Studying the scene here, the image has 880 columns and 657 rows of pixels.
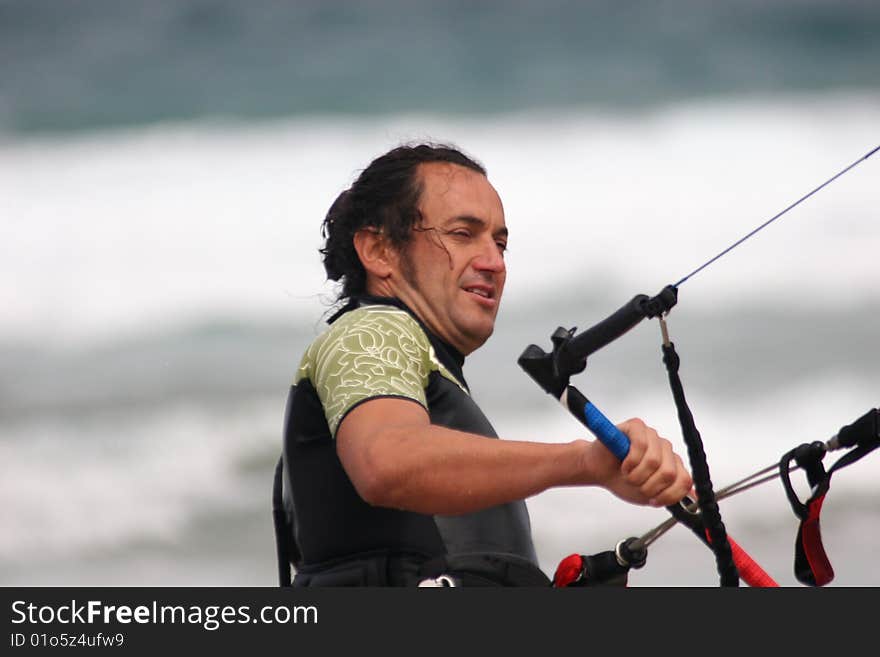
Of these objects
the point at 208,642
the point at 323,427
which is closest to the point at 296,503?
the point at 323,427

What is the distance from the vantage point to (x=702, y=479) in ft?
9.14

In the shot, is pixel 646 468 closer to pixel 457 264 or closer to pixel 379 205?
pixel 457 264

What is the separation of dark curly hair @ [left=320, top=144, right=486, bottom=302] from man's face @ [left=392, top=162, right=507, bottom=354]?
6cm

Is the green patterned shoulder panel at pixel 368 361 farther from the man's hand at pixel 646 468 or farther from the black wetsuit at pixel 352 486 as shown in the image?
the man's hand at pixel 646 468

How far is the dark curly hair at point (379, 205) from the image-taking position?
4.05m

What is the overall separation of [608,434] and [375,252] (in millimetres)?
1581

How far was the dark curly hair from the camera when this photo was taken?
13.3 ft

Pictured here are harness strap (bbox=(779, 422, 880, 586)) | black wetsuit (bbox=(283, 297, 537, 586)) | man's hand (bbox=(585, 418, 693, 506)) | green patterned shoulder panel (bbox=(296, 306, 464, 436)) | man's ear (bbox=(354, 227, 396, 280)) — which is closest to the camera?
man's hand (bbox=(585, 418, 693, 506))

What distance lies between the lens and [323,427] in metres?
3.35

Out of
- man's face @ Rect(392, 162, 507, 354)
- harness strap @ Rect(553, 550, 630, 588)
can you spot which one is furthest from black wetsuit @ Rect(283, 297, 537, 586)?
man's face @ Rect(392, 162, 507, 354)

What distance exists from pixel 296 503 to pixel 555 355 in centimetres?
93

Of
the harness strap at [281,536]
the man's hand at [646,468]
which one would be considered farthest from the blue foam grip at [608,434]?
the harness strap at [281,536]

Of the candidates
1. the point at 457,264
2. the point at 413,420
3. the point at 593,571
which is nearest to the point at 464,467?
the point at 413,420

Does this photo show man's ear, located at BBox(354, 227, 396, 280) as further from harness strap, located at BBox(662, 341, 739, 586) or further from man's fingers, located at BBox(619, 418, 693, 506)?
man's fingers, located at BBox(619, 418, 693, 506)
